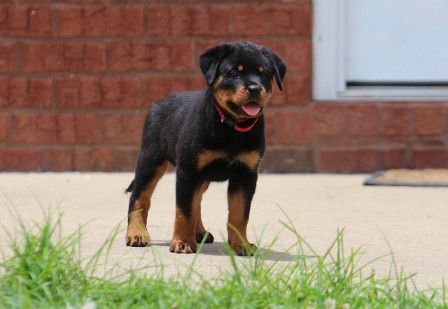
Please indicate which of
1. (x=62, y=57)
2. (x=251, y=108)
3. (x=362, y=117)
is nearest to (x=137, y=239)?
(x=251, y=108)

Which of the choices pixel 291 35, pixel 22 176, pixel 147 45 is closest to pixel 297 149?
pixel 291 35

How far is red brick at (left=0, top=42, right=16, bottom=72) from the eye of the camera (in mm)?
9602

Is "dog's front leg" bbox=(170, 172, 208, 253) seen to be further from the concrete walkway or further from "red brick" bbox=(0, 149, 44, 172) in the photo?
"red brick" bbox=(0, 149, 44, 172)

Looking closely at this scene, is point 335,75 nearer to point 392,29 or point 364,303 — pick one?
point 392,29

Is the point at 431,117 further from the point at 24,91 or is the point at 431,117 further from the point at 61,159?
the point at 24,91

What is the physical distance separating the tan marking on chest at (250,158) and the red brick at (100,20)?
4.07 metres

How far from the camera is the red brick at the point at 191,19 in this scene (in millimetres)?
9562

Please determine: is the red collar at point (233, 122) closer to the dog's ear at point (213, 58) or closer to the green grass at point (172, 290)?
the dog's ear at point (213, 58)

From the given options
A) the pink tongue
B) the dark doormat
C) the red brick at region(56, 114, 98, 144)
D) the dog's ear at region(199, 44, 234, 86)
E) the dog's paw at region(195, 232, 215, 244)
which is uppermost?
the dog's ear at region(199, 44, 234, 86)

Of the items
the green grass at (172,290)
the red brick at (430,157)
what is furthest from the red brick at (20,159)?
the green grass at (172,290)

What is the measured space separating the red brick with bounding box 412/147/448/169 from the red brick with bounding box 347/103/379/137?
432 mm

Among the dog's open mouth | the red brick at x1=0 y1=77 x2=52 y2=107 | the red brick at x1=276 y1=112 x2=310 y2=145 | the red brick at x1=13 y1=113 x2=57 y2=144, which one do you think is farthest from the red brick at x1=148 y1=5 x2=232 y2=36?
the dog's open mouth

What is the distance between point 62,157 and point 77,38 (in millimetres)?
1032

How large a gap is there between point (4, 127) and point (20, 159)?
31 cm
